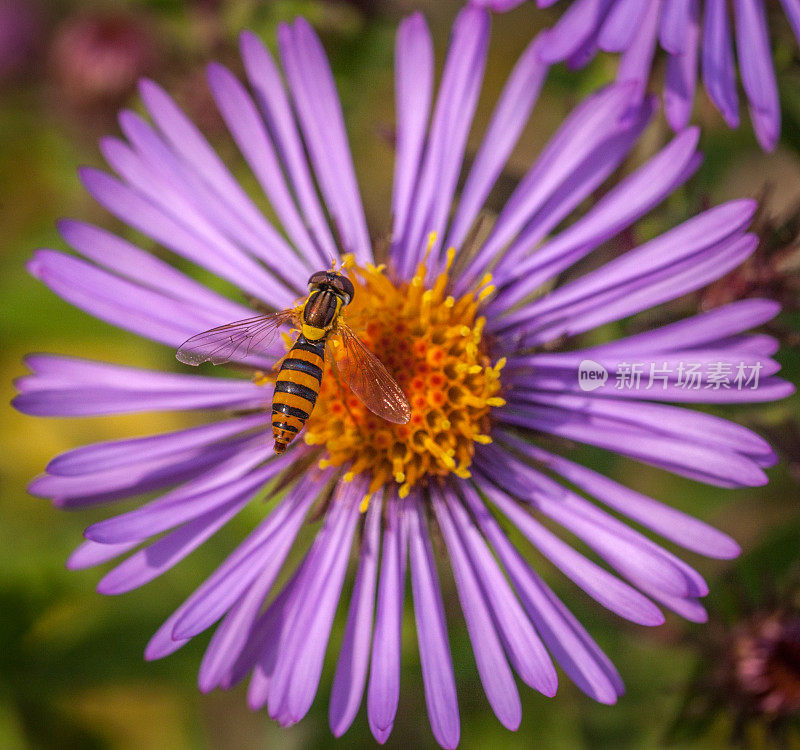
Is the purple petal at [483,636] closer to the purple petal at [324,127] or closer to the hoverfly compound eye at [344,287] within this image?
the hoverfly compound eye at [344,287]

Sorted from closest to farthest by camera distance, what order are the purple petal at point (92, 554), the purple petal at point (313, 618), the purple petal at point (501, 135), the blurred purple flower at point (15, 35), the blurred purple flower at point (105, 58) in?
the purple petal at point (313, 618), the purple petal at point (92, 554), the purple petal at point (501, 135), the blurred purple flower at point (105, 58), the blurred purple flower at point (15, 35)

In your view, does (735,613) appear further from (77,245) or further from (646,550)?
A: (77,245)

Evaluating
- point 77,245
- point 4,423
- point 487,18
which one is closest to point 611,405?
point 487,18

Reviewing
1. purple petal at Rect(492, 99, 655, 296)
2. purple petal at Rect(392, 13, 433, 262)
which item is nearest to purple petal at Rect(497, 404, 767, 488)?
purple petal at Rect(492, 99, 655, 296)

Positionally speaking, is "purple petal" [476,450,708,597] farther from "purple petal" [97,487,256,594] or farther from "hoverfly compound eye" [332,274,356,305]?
"purple petal" [97,487,256,594]

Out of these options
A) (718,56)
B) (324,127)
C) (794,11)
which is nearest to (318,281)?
(324,127)

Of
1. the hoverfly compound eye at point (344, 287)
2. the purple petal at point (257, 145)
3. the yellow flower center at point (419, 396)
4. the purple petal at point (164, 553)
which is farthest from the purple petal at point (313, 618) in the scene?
the purple petal at point (257, 145)

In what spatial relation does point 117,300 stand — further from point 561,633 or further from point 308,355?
point 561,633
